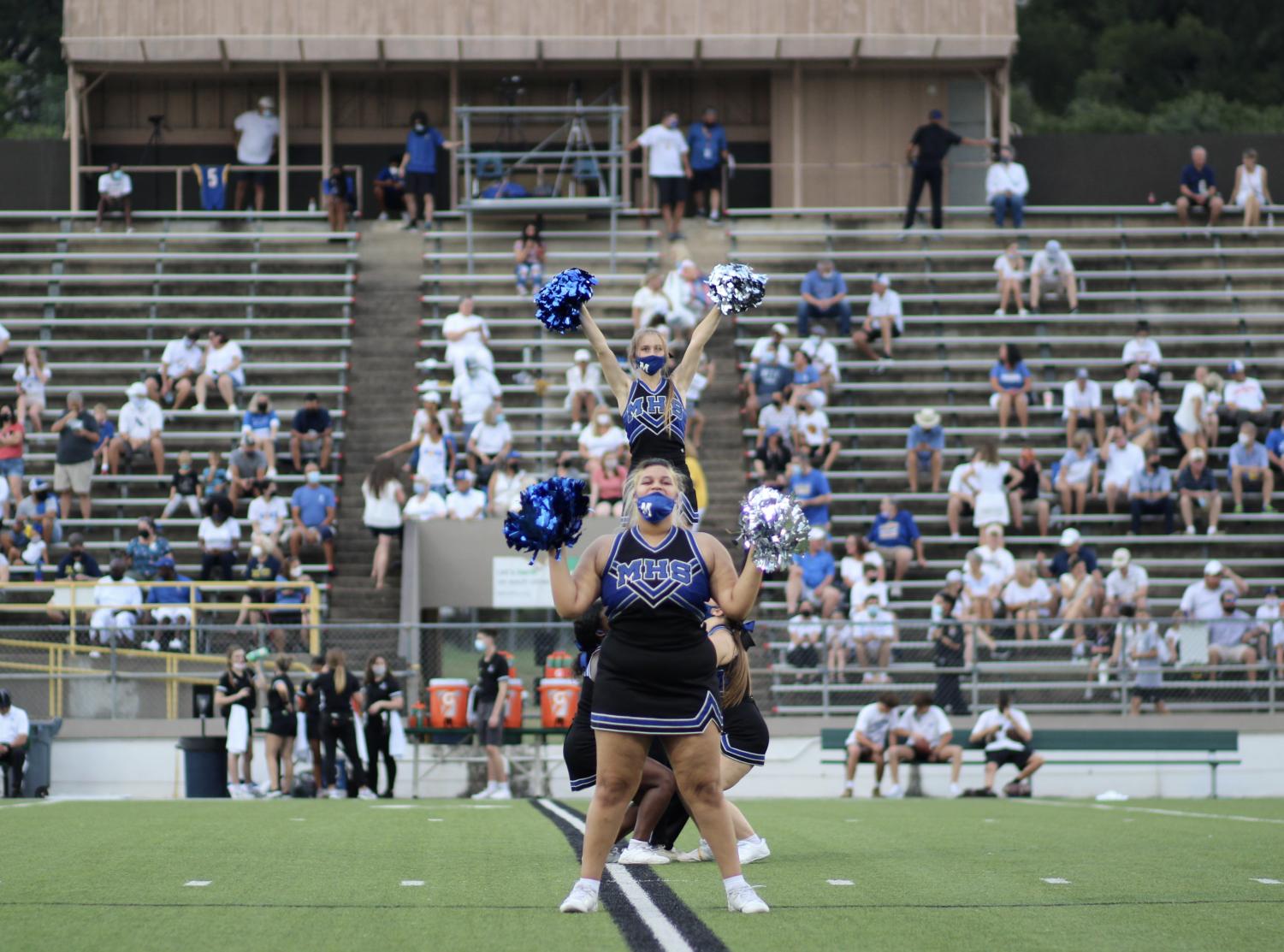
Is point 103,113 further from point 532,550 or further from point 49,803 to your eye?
point 532,550

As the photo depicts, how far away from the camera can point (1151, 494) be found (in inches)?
882

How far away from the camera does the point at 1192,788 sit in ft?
60.5

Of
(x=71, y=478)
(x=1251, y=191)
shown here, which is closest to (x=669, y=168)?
(x=1251, y=191)

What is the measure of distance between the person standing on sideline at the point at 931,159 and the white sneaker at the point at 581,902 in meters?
21.4

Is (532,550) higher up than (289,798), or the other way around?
(532,550)

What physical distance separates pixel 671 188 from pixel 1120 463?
8.35m

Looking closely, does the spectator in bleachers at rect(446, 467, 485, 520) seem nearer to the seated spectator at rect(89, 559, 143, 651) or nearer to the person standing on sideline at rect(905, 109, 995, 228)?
the seated spectator at rect(89, 559, 143, 651)

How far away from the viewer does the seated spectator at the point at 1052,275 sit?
1032 inches

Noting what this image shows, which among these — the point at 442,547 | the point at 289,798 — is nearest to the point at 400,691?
the point at 289,798

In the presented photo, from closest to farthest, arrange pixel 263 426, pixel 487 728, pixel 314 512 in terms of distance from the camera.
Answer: pixel 487 728
pixel 314 512
pixel 263 426

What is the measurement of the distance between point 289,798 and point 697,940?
11733 mm

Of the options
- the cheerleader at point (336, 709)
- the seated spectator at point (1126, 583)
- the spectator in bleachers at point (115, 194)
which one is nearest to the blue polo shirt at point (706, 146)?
the spectator in bleachers at point (115, 194)

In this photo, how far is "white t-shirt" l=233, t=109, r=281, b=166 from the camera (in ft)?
97.2

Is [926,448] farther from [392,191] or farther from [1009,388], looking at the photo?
[392,191]
